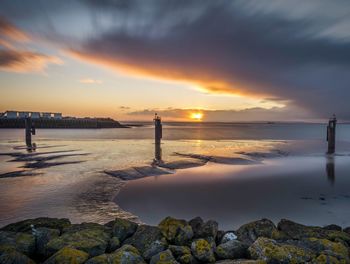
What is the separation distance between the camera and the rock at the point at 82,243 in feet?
15.8

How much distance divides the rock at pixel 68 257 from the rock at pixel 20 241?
90 centimetres

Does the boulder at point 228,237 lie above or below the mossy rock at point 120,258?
below

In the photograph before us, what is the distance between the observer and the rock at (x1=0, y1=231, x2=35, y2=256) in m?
4.91

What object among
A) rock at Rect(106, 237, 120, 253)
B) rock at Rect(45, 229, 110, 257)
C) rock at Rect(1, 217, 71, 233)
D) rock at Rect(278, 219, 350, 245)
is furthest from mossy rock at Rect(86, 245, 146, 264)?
rock at Rect(278, 219, 350, 245)

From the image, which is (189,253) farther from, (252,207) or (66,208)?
(66,208)

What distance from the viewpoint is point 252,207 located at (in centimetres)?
880

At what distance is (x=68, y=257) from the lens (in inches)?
172

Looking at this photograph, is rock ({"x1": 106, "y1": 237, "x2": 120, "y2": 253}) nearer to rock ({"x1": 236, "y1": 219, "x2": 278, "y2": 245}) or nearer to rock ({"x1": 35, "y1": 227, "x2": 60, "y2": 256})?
rock ({"x1": 35, "y1": 227, "x2": 60, "y2": 256})

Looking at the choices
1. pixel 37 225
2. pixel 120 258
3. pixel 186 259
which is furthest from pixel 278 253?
pixel 37 225

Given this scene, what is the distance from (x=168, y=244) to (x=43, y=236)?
273 centimetres

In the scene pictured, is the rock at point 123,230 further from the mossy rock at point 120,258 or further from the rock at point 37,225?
the rock at point 37,225

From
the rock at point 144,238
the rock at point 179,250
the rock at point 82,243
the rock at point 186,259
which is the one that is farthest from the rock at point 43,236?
the rock at point 186,259

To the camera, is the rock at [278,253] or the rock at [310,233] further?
the rock at [310,233]

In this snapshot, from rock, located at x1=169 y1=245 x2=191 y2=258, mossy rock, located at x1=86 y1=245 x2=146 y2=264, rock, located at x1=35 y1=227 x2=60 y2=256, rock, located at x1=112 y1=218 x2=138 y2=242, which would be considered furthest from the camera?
rock, located at x1=112 y1=218 x2=138 y2=242
